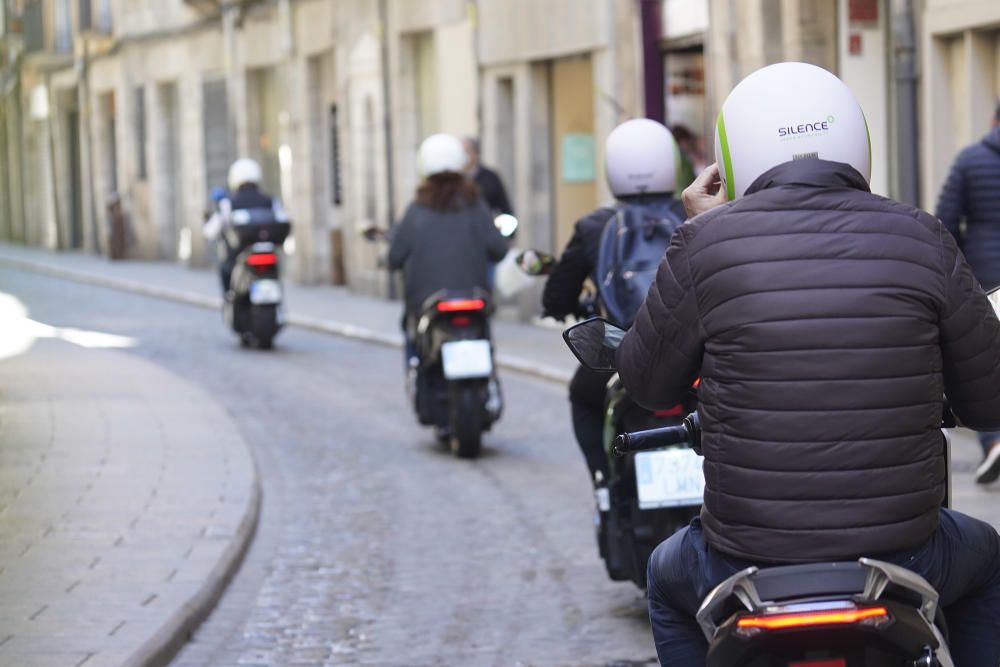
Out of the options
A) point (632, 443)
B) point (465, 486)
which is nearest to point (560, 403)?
point (465, 486)

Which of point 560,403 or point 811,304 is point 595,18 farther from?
point 811,304

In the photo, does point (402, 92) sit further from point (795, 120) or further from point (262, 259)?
point (795, 120)

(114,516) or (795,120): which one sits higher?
(795,120)

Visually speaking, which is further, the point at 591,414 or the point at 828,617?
the point at 591,414

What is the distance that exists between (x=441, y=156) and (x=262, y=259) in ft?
22.4

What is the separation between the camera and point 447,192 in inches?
452

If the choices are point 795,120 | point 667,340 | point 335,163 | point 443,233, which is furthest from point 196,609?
point 335,163

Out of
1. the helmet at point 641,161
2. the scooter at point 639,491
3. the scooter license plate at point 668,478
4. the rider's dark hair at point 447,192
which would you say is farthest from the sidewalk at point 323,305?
the scooter license plate at point 668,478

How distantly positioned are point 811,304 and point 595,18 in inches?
675

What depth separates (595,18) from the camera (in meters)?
20.5

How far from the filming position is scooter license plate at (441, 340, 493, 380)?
36.7ft

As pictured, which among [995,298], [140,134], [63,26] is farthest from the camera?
[63,26]

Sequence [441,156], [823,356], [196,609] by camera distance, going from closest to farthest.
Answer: [823,356] < [196,609] < [441,156]

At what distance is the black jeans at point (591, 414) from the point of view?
7.12 meters
